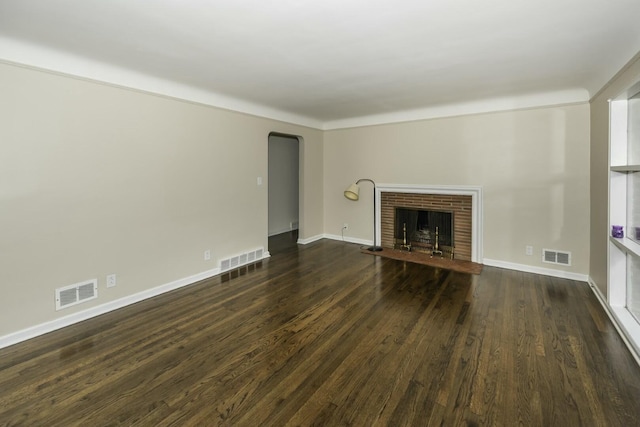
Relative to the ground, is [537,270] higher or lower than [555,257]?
lower

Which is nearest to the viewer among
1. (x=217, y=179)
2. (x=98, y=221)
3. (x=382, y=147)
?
(x=98, y=221)

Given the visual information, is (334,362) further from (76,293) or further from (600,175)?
(600,175)

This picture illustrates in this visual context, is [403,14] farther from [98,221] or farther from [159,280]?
[159,280]

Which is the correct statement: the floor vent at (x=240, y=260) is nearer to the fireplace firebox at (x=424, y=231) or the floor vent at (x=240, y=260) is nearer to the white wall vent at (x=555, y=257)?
the fireplace firebox at (x=424, y=231)

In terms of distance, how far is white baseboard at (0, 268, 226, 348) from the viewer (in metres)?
2.47

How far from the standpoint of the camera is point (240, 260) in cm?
442

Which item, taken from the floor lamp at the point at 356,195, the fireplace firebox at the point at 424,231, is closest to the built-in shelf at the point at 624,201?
the fireplace firebox at the point at 424,231

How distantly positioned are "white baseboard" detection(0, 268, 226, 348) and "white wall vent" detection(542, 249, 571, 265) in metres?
4.43

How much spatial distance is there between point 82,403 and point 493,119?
5.15 meters

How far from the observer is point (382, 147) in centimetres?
532

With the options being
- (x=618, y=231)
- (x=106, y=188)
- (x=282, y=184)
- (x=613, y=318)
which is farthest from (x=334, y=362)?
(x=282, y=184)

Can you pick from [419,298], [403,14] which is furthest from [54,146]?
[419,298]

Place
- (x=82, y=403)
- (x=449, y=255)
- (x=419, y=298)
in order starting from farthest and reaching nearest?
(x=449, y=255)
(x=419, y=298)
(x=82, y=403)

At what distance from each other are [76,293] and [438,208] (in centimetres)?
470
